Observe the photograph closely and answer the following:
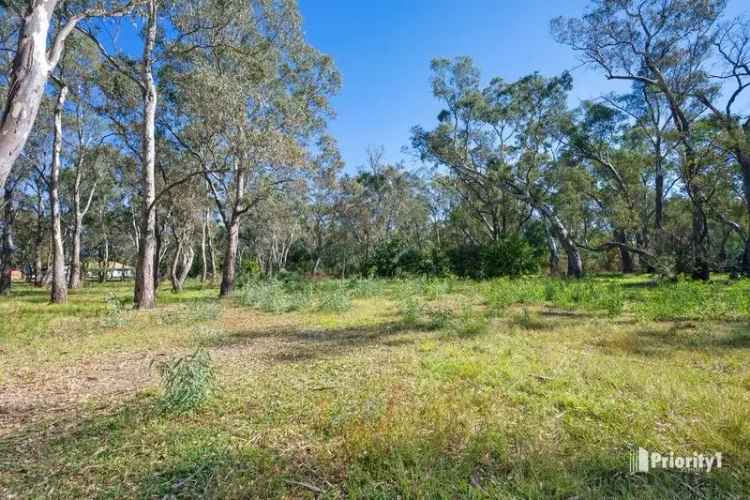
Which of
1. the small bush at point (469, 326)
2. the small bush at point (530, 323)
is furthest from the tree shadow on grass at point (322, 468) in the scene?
the small bush at point (530, 323)

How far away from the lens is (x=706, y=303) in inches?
270

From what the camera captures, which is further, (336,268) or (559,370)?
(336,268)

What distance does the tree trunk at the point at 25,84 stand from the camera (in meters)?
2.65

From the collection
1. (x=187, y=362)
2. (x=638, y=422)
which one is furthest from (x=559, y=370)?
(x=187, y=362)

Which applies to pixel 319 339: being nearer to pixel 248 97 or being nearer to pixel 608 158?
pixel 248 97

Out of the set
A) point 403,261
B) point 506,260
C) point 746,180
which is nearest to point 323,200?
point 403,261

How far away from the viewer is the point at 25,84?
9.07 ft

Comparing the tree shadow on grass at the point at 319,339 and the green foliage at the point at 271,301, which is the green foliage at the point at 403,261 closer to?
the green foliage at the point at 271,301

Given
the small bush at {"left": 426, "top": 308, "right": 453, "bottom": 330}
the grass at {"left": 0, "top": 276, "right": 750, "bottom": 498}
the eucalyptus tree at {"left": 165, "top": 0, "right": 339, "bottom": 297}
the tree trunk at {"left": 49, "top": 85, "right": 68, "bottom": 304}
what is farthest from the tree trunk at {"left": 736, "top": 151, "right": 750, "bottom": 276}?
the tree trunk at {"left": 49, "top": 85, "right": 68, "bottom": 304}

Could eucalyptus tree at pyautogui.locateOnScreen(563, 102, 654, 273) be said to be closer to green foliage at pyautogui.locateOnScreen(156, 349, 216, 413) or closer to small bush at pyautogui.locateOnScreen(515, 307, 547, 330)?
small bush at pyautogui.locateOnScreen(515, 307, 547, 330)

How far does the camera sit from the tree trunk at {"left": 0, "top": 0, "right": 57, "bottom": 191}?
2654 millimetres

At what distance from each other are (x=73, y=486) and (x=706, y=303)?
948 centimetres

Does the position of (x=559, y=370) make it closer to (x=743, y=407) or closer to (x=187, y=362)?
(x=743, y=407)

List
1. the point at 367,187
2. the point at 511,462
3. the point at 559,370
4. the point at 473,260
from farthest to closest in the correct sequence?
the point at 367,187 < the point at 473,260 < the point at 559,370 < the point at 511,462
